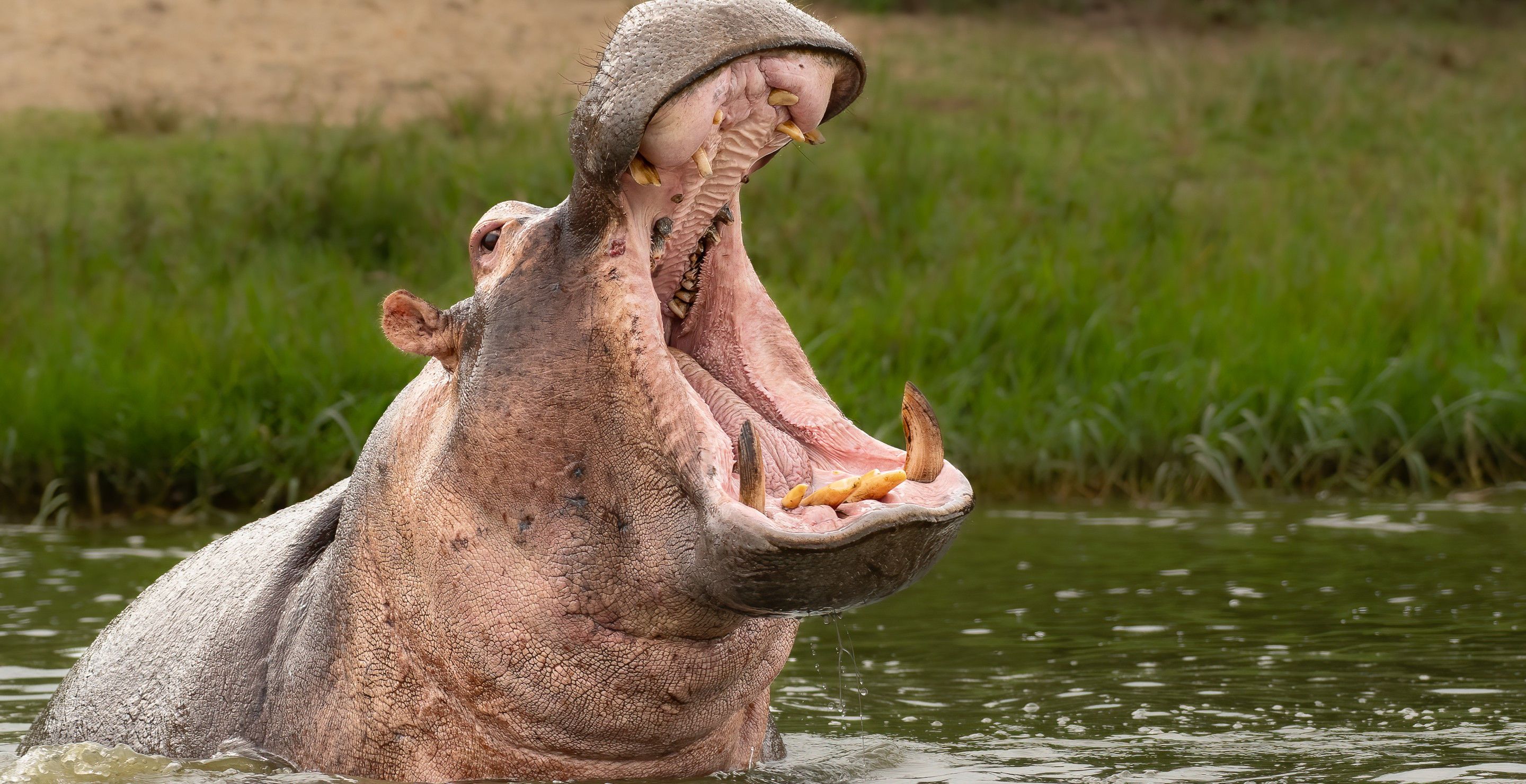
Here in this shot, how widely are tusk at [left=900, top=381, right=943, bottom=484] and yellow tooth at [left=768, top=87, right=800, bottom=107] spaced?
0.38 metres

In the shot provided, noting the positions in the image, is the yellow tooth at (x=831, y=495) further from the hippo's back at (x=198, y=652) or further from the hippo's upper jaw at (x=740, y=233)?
the hippo's back at (x=198, y=652)

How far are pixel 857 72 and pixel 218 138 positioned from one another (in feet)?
28.7

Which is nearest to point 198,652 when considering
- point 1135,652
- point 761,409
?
point 761,409

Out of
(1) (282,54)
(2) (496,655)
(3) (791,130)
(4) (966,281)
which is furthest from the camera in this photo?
(1) (282,54)

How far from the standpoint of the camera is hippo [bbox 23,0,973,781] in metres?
2.42

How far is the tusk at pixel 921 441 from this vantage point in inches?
96.7

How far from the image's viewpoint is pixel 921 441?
2459mm

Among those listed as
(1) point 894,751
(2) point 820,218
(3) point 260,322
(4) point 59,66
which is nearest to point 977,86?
(2) point 820,218

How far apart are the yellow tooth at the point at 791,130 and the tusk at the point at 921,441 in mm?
342

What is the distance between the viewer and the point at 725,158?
2.56m

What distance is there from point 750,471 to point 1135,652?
204 centimetres

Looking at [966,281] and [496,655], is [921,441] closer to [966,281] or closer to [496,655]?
[496,655]

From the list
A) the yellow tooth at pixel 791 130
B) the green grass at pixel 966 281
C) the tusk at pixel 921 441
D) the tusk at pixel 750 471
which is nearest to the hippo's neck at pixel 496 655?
→ the tusk at pixel 750 471

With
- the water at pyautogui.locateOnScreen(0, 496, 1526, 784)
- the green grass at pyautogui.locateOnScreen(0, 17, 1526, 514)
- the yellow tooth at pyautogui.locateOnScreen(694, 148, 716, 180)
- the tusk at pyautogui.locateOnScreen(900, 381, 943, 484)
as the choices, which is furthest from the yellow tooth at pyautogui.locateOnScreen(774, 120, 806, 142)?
the green grass at pyautogui.locateOnScreen(0, 17, 1526, 514)
